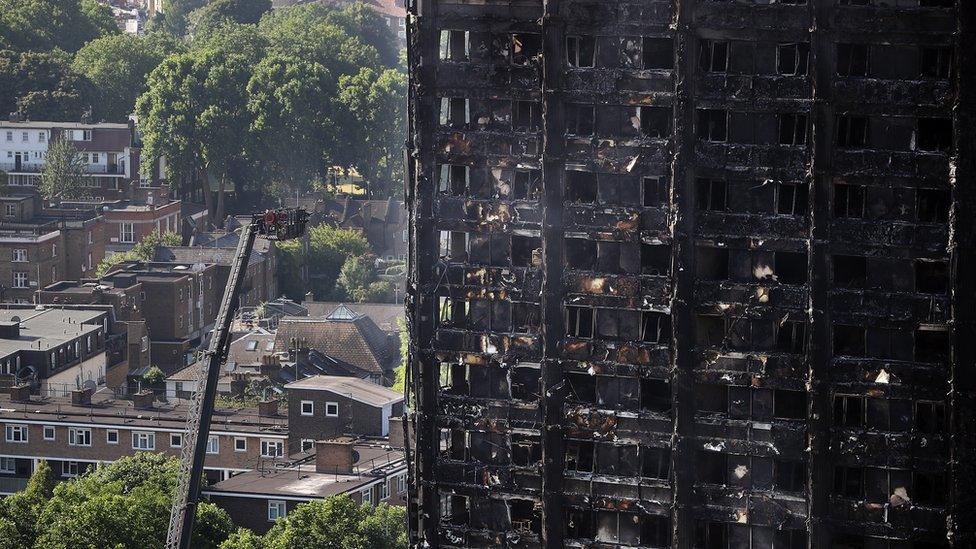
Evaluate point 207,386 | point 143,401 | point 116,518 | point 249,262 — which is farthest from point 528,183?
point 249,262

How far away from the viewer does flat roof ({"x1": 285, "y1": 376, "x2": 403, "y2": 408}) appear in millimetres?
123662

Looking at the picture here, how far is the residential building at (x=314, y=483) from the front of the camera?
106750 millimetres

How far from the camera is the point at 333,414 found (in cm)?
12262

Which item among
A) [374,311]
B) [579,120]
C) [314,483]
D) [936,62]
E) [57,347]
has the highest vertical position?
[936,62]

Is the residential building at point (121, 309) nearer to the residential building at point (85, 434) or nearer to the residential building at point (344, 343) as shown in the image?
the residential building at point (344, 343)

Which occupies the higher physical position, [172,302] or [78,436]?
[172,302]

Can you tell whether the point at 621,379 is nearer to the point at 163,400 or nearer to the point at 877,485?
the point at 877,485

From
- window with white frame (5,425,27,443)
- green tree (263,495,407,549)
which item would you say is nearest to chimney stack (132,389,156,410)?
window with white frame (5,425,27,443)

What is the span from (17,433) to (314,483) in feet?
81.6

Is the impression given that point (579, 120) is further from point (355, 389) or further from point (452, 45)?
point (355, 389)

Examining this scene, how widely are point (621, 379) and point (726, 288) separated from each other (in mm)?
2832

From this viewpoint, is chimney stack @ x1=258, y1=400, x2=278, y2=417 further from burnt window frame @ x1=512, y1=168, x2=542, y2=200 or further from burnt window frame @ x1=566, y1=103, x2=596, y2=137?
burnt window frame @ x1=566, y1=103, x2=596, y2=137

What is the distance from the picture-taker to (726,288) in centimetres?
4869

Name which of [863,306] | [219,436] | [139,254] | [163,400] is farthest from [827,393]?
[139,254]
